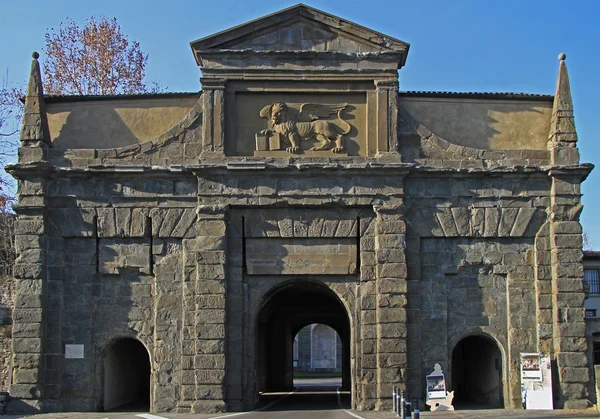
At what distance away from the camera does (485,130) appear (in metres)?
20.2

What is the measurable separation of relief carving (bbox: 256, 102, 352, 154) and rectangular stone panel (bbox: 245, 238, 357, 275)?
7.90 feet

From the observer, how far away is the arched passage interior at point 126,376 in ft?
65.5

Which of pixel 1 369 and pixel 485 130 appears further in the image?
pixel 1 369

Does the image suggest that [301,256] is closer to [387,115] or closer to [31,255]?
[387,115]

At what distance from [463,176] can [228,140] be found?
6.26 metres

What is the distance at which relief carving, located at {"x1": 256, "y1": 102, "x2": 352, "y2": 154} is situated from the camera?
64.3ft

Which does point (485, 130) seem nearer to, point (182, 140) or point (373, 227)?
point (373, 227)

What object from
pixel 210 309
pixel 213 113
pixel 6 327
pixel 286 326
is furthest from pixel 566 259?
pixel 6 327

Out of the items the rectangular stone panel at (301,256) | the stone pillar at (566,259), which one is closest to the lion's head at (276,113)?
the rectangular stone panel at (301,256)

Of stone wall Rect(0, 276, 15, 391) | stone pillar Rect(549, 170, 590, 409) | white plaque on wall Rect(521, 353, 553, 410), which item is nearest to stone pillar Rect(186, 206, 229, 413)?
Result: stone wall Rect(0, 276, 15, 391)

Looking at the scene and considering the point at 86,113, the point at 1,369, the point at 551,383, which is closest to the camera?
the point at 551,383

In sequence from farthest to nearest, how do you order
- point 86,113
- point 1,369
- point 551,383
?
point 1,369 → point 86,113 → point 551,383

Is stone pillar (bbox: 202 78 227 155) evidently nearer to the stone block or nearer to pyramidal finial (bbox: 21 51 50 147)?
pyramidal finial (bbox: 21 51 50 147)

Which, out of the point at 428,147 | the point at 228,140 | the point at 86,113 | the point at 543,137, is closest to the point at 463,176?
the point at 428,147
